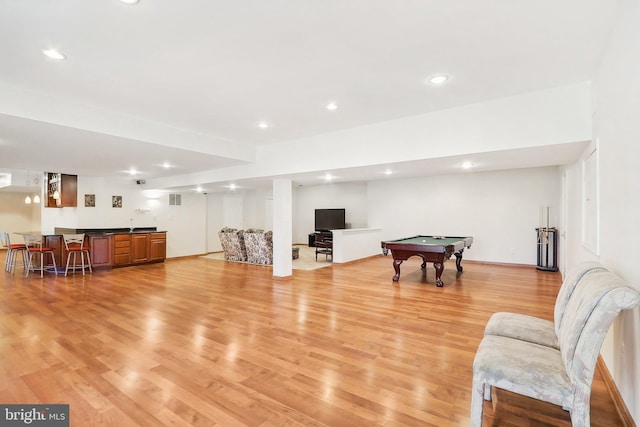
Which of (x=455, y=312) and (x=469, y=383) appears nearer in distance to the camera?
(x=469, y=383)

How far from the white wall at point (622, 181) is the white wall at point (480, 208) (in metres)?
5.51

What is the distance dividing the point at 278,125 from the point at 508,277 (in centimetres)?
562

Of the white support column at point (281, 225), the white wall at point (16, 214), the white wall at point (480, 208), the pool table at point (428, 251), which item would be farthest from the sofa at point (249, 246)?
the white wall at point (16, 214)

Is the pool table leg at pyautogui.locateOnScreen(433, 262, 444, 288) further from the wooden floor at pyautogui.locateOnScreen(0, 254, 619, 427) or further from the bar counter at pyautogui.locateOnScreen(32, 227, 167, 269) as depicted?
the bar counter at pyautogui.locateOnScreen(32, 227, 167, 269)

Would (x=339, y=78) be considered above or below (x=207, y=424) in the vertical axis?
above

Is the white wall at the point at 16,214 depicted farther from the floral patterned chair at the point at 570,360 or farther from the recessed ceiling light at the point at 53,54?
the floral patterned chair at the point at 570,360

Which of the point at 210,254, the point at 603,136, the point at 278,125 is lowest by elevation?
the point at 210,254

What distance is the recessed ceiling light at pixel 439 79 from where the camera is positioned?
3.11 meters

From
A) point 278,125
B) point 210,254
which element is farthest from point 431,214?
point 210,254

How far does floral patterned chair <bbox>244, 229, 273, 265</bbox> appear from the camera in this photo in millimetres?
8352

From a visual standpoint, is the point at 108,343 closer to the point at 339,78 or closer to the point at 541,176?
the point at 339,78

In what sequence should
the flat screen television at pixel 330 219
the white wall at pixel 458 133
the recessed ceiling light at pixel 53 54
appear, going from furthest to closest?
the flat screen television at pixel 330 219 < the white wall at pixel 458 133 < the recessed ceiling light at pixel 53 54

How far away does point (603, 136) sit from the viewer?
8.84ft

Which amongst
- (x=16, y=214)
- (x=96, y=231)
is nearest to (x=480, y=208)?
(x=96, y=231)
